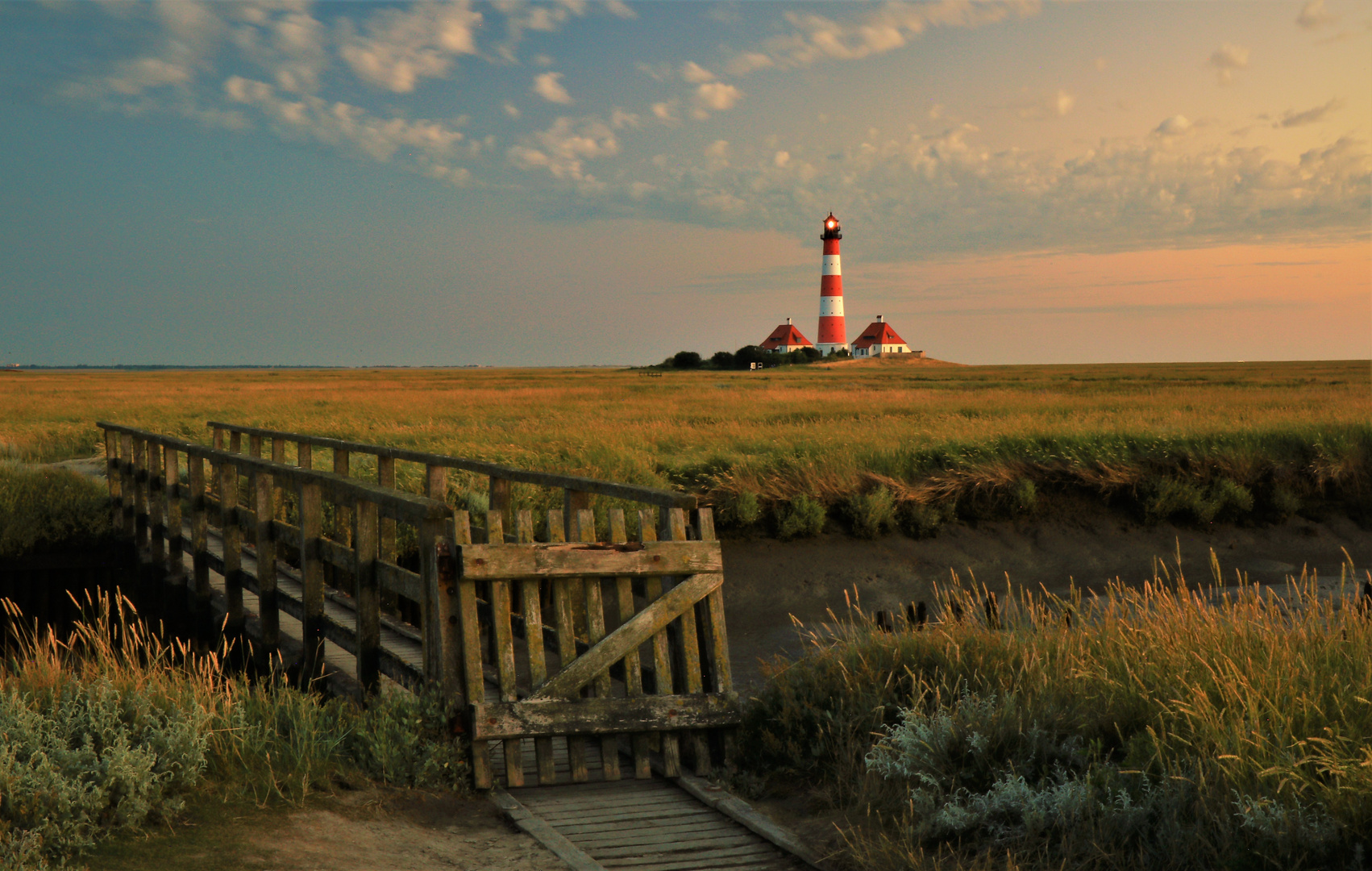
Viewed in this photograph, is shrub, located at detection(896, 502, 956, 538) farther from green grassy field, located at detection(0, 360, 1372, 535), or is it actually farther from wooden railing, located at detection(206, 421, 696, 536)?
wooden railing, located at detection(206, 421, 696, 536)

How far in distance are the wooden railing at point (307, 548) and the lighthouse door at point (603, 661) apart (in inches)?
13.5

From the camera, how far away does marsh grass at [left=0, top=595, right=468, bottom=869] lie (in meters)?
4.60

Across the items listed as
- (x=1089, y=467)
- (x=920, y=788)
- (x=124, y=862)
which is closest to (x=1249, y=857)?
(x=920, y=788)

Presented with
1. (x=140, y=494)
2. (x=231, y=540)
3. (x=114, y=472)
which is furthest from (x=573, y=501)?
(x=114, y=472)

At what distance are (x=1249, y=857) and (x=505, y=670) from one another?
12.3 feet

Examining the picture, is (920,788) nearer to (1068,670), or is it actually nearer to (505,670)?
(1068,670)

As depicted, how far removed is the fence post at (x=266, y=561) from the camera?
29.4 feet

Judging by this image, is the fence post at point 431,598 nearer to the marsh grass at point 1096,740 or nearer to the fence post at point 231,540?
the marsh grass at point 1096,740

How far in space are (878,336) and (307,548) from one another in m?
112

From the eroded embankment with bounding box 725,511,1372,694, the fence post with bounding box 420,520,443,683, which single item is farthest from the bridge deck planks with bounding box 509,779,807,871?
the eroded embankment with bounding box 725,511,1372,694

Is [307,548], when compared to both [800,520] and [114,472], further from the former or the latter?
[114,472]

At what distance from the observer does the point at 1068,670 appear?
631 cm

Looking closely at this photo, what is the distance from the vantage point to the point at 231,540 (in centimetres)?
1020

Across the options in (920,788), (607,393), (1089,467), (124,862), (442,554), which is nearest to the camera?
(124,862)
